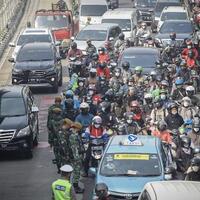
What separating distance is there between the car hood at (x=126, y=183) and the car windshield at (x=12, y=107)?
7991mm

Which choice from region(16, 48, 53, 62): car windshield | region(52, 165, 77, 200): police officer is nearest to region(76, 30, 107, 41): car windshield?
region(16, 48, 53, 62): car windshield

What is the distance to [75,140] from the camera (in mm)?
21391

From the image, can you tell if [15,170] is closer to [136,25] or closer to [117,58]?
[117,58]

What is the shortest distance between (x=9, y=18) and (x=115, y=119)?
35.8m

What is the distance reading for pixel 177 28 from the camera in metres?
46.2

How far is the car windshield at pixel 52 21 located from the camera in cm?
5175

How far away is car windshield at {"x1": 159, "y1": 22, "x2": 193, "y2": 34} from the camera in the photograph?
1804 inches

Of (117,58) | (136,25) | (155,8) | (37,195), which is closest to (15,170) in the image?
(37,195)

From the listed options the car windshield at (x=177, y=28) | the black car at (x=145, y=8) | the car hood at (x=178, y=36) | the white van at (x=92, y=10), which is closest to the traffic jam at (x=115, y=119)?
the car hood at (x=178, y=36)

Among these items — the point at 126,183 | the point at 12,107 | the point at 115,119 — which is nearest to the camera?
the point at 126,183

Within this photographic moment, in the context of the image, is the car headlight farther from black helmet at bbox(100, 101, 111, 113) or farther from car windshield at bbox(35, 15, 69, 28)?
car windshield at bbox(35, 15, 69, 28)

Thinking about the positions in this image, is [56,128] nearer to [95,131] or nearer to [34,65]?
[95,131]

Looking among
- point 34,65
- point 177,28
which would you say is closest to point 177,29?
point 177,28

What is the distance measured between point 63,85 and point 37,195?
17398 millimetres
